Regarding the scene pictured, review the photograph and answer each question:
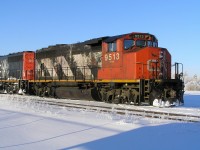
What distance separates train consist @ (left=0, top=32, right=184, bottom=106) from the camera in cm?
1402

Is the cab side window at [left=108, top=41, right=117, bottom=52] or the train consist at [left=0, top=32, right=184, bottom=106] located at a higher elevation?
the cab side window at [left=108, top=41, right=117, bottom=52]

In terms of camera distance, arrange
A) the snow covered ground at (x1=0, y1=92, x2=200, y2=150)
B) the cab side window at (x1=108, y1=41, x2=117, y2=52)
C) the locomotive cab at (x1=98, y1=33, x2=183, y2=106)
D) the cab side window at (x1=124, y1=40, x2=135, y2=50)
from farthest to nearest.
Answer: the cab side window at (x1=108, y1=41, x2=117, y2=52), the cab side window at (x1=124, y1=40, x2=135, y2=50), the locomotive cab at (x1=98, y1=33, x2=183, y2=106), the snow covered ground at (x1=0, y1=92, x2=200, y2=150)

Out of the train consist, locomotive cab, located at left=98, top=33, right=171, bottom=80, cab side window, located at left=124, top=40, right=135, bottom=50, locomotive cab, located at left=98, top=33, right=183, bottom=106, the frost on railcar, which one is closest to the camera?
locomotive cab, located at left=98, top=33, right=183, bottom=106

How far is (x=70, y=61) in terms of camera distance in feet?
61.4

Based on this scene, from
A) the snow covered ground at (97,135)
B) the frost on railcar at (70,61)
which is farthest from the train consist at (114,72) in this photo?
the snow covered ground at (97,135)

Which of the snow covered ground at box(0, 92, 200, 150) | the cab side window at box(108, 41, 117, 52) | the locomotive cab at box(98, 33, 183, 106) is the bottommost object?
the snow covered ground at box(0, 92, 200, 150)

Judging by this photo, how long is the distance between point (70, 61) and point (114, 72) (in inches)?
171

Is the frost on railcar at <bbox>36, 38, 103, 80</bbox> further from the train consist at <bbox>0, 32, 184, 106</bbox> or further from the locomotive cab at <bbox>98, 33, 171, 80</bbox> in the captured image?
the locomotive cab at <bbox>98, 33, 171, 80</bbox>

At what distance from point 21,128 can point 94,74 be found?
8.78 metres

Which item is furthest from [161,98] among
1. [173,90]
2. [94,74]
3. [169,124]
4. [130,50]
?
[169,124]

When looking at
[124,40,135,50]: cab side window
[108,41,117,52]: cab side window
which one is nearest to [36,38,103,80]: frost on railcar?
[108,41,117,52]: cab side window

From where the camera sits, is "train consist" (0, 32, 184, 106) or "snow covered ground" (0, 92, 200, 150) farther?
"train consist" (0, 32, 184, 106)

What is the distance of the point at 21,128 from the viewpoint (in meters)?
8.17

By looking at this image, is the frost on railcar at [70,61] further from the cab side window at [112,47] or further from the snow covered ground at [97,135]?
the snow covered ground at [97,135]
